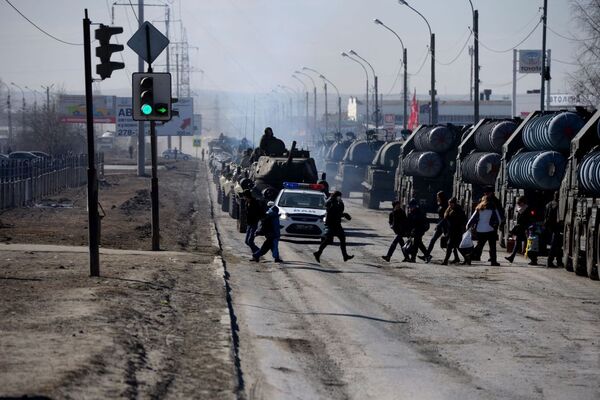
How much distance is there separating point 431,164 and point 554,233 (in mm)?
15910

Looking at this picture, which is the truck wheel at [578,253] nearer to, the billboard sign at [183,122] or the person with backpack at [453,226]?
the person with backpack at [453,226]

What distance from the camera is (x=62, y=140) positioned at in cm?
9875

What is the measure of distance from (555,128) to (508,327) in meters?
13.4

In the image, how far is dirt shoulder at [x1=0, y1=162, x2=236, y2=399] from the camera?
400 inches

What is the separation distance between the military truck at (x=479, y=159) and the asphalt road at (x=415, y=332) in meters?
9.67

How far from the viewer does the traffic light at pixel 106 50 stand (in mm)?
19188

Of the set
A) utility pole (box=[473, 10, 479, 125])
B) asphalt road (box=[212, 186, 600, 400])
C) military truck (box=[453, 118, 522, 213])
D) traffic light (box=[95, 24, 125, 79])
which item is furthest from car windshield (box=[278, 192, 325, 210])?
traffic light (box=[95, 24, 125, 79])

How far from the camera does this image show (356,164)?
200ft

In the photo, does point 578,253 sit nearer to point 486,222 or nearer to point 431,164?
point 486,222

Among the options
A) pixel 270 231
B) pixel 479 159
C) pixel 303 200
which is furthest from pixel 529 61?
pixel 270 231

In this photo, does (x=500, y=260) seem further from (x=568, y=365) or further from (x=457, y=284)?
(x=568, y=365)

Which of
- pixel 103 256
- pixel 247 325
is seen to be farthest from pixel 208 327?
pixel 103 256

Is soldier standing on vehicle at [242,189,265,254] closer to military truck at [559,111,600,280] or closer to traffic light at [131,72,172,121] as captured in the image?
traffic light at [131,72,172,121]

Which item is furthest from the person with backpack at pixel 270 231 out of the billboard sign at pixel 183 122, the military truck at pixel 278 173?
the billboard sign at pixel 183 122
